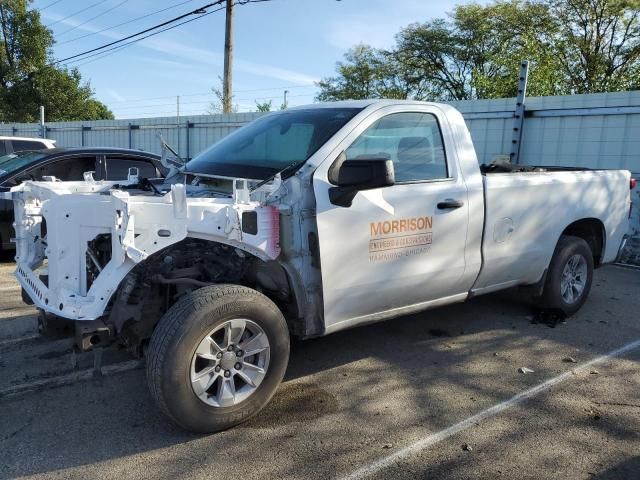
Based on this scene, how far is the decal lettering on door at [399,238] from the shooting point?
3.90 m

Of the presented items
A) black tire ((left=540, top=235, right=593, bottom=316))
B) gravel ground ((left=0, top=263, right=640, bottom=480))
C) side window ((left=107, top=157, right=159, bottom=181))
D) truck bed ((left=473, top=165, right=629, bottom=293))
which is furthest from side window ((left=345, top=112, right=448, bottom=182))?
side window ((left=107, top=157, right=159, bottom=181))

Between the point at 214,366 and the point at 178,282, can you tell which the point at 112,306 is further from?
the point at 214,366

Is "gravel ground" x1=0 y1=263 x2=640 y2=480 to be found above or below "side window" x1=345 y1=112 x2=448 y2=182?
below

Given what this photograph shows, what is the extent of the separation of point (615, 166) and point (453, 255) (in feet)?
20.2

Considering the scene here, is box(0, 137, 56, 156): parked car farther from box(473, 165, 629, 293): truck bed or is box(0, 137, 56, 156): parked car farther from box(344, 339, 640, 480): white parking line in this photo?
box(344, 339, 640, 480): white parking line

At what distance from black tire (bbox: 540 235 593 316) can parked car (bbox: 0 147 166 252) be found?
569cm

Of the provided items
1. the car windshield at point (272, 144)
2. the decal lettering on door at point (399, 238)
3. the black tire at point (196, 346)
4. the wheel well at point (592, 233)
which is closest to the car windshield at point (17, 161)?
the car windshield at point (272, 144)

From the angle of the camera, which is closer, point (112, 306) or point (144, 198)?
point (144, 198)

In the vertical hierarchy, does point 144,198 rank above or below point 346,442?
above

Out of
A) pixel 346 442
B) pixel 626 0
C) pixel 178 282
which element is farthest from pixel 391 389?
pixel 626 0

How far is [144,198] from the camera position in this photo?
319 cm

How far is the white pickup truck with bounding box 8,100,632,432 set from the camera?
10.4ft

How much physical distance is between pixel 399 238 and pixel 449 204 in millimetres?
549

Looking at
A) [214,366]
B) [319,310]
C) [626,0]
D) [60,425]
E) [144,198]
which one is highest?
[626,0]
